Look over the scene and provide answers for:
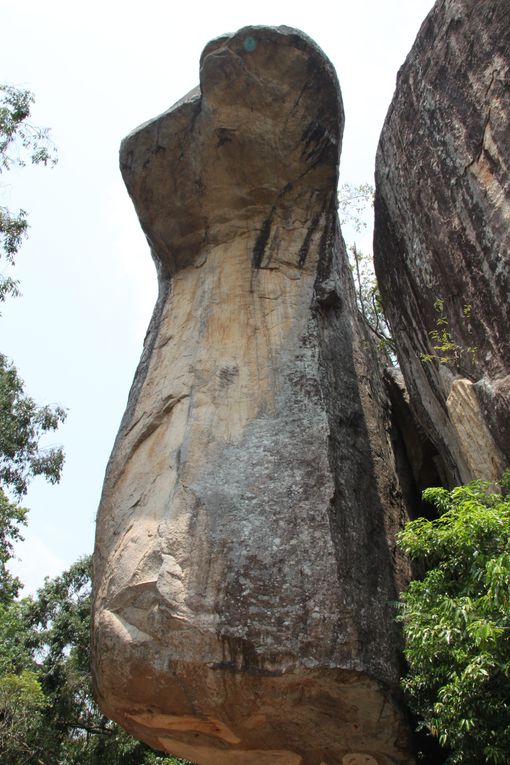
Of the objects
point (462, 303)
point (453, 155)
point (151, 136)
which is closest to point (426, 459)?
point (462, 303)

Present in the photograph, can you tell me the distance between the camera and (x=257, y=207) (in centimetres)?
1016

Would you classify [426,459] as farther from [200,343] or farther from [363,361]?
[200,343]

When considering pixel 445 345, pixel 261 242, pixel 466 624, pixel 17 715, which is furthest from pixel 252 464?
pixel 17 715

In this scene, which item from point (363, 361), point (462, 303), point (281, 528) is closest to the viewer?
point (281, 528)

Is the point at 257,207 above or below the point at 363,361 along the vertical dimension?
above

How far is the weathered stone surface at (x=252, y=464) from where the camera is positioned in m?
6.59

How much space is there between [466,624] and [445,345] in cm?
331

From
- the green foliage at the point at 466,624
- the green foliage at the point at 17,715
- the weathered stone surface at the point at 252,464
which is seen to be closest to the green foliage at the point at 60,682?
the green foliage at the point at 17,715

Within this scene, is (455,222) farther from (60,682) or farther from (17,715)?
(60,682)

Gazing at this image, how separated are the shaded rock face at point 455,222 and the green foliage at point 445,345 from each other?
2cm

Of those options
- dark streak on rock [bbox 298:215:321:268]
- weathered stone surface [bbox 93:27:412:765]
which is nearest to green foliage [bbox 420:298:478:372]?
weathered stone surface [bbox 93:27:412:765]

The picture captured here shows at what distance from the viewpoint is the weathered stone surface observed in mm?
6594

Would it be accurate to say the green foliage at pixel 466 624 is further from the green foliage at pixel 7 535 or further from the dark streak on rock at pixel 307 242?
the green foliage at pixel 7 535

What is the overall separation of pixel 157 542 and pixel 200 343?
2783 millimetres
